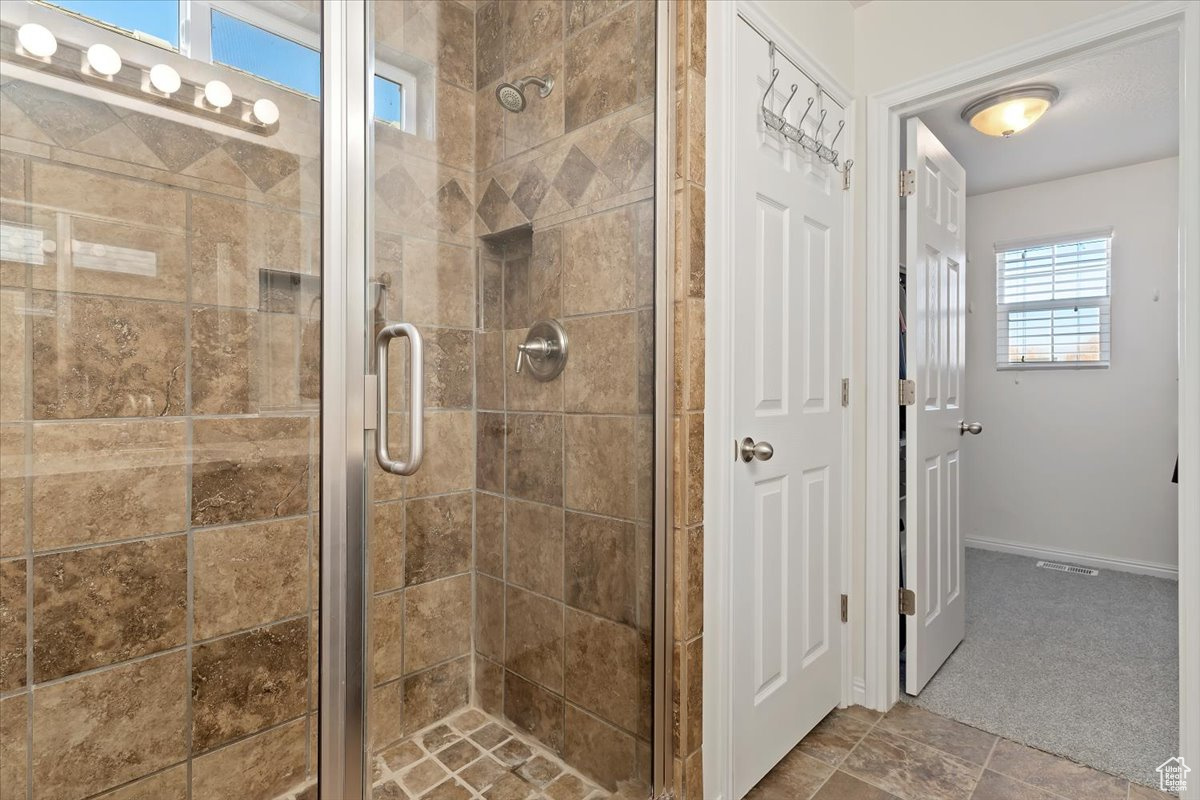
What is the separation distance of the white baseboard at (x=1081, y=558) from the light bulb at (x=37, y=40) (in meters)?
5.05

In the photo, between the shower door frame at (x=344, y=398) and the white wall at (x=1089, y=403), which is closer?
the shower door frame at (x=344, y=398)

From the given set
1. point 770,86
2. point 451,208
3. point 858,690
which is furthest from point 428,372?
point 858,690

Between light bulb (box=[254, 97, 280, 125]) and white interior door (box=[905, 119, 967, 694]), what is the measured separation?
2006 mm

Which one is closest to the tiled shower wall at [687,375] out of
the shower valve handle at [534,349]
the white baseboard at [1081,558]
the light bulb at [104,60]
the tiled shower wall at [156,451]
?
the shower valve handle at [534,349]

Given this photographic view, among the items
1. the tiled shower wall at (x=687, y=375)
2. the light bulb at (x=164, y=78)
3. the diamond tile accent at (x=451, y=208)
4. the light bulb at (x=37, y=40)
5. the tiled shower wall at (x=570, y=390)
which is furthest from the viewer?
the tiled shower wall at (x=687, y=375)

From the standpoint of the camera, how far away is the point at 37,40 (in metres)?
0.82

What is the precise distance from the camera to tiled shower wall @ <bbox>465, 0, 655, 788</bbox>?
3.83 ft

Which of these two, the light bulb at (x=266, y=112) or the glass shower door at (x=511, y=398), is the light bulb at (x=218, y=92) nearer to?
the light bulb at (x=266, y=112)

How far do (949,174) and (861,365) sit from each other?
3.37 ft

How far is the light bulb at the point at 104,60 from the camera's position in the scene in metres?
0.86

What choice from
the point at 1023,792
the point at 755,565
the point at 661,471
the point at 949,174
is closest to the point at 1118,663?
the point at 1023,792

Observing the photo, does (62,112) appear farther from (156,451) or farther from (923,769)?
(923,769)

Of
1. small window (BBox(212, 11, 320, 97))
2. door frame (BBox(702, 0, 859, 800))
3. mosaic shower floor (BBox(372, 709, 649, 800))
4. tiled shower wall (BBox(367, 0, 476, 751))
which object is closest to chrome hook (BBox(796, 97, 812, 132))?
door frame (BBox(702, 0, 859, 800))

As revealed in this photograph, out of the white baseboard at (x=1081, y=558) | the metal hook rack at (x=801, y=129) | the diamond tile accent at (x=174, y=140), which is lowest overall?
the white baseboard at (x=1081, y=558)
